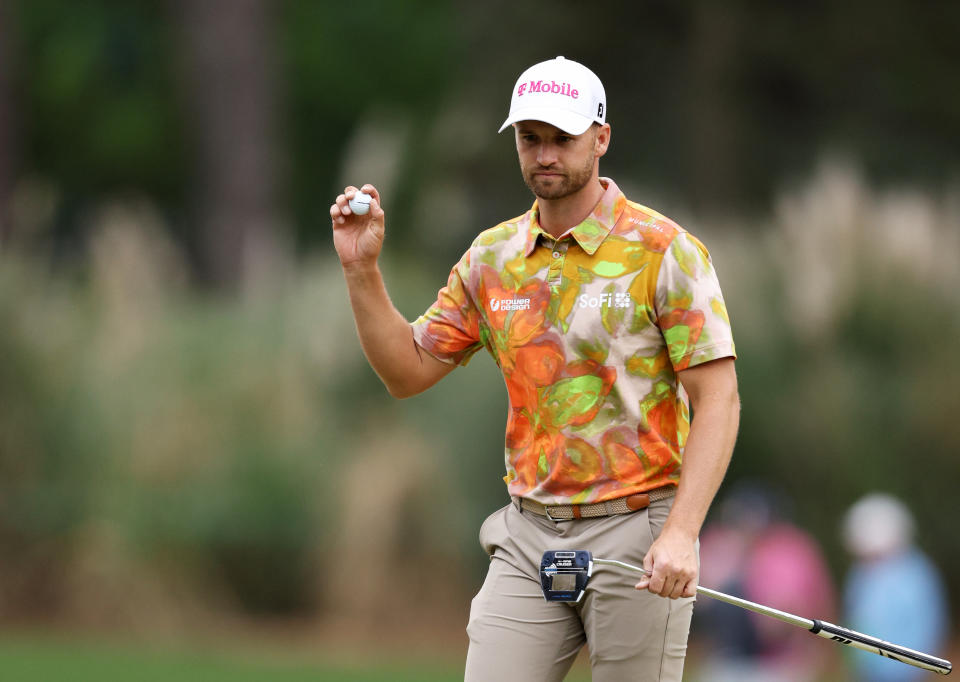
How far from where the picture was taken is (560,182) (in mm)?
4523

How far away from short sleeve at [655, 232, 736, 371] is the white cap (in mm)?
438

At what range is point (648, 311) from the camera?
4438 mm

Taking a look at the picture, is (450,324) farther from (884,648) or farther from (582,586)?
(884,648)

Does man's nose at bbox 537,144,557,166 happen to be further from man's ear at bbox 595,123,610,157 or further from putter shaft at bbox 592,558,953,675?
putter shaft at bbox 592,558,953,675

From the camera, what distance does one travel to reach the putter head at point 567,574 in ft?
14.5

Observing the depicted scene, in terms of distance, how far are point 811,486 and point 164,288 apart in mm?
5862

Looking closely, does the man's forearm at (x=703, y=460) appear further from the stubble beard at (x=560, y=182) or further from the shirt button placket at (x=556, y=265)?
the stubble beard at (x=560, y=182)

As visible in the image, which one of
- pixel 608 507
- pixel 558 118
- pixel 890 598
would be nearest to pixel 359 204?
pixel 558 118

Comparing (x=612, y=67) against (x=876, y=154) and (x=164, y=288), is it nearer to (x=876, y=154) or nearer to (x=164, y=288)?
(x=876, y=154)

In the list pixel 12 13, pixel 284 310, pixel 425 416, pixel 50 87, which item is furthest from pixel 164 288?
pixel 50 87

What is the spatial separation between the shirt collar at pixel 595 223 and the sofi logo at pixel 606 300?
14cm

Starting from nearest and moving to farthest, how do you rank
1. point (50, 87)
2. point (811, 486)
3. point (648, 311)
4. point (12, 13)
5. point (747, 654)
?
point (648, 311) < point (747, 654) < point (811, 486) < point (12, 13) < point (50, 87)

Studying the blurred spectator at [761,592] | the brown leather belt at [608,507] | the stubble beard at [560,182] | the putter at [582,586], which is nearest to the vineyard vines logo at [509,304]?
the stubble beard at [560,182]

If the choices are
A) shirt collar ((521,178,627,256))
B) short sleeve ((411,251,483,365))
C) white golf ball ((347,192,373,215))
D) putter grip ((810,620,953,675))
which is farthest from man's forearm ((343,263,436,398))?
putter grip ((810,620,953,675))
